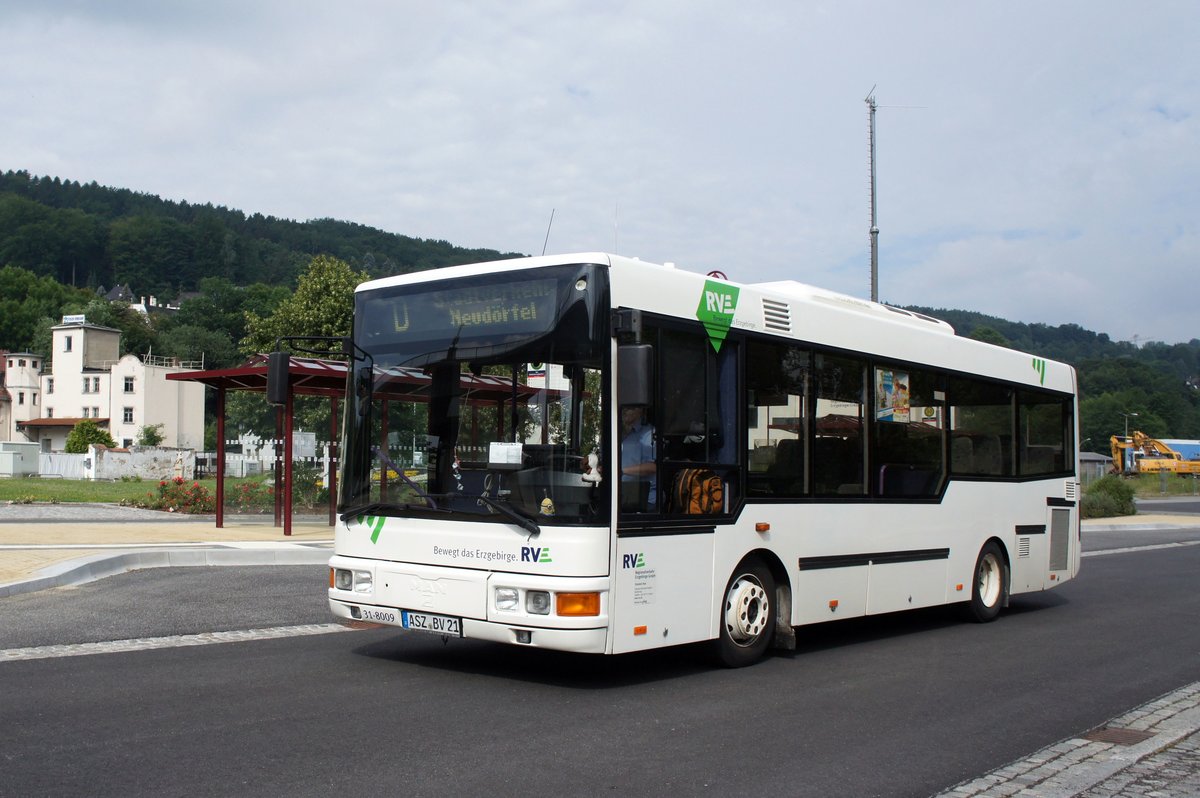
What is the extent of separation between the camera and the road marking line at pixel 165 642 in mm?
8870

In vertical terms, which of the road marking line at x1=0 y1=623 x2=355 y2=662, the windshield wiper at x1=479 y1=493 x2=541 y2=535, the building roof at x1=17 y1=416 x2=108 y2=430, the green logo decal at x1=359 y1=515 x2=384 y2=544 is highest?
the building roof at x1=17 y1=416 x2=108 y2=430

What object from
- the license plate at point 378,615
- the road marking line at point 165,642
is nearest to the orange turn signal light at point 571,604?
the license plate at point 378,615

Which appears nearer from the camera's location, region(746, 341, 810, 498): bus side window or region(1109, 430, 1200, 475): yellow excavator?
region(746, 341, 810, 498): bus side window

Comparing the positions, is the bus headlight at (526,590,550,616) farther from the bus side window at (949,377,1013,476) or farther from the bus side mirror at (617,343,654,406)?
the bus side window at (949,377,1013,476)

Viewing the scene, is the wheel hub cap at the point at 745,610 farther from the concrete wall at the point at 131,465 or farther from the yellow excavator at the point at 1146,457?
Answer: the yellow excavator at the point at 1146,457

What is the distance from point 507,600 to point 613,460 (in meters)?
1.17

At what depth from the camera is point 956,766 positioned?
6.26 metres

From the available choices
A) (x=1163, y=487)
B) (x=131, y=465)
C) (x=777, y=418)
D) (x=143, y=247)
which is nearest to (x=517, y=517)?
(x=777, y=418)

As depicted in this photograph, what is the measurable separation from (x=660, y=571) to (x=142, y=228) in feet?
629

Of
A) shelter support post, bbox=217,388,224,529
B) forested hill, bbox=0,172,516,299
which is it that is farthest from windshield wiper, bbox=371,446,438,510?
forested hill, bbox=0,172,516,299

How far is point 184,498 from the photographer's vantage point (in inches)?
1088

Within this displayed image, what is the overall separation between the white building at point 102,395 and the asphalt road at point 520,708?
95.8 m

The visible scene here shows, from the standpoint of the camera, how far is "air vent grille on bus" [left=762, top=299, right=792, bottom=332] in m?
9.30

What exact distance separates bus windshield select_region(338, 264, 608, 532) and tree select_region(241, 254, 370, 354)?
3100cm
